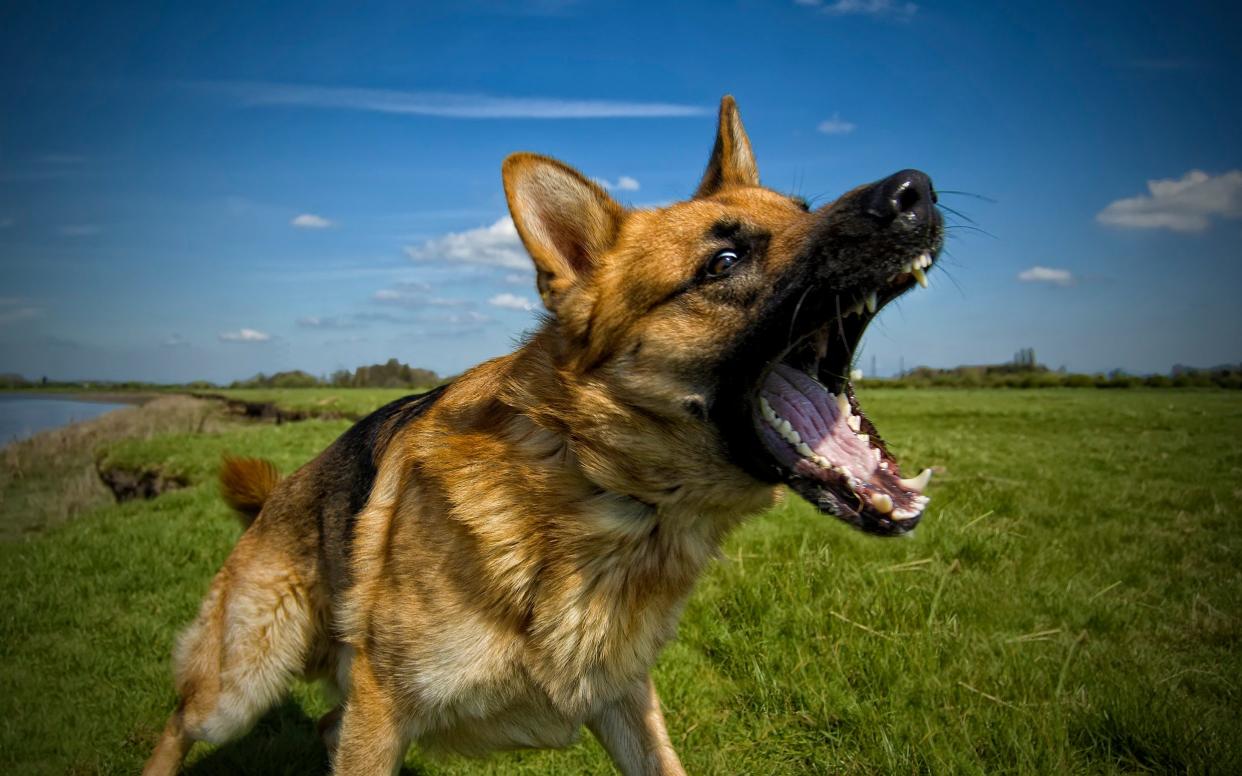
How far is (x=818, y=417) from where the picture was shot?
9.12 feet

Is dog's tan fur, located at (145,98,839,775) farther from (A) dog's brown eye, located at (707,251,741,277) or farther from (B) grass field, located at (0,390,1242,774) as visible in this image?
(B) grass field, located at (0,390,1242,774)

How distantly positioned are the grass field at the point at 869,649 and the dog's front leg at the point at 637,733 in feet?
2.49

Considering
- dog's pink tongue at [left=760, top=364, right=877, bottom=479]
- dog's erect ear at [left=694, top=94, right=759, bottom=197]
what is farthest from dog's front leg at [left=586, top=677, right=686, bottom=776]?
dog's erect ear at [left=694, top=94, right=759, bottom=197]

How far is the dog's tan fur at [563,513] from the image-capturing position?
8.98 feet

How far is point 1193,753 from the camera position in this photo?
327 cm

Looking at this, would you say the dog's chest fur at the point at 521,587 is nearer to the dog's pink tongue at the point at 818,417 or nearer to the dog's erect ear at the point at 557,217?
the dog's pink tongue at the point at 818,417

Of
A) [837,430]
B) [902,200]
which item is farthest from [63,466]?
[902,200]

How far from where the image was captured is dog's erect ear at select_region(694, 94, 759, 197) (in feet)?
12.1

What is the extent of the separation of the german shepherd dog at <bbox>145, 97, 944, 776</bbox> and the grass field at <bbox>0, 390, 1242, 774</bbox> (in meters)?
0.75

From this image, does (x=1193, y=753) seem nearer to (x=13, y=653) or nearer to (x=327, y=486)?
(x=327, y=486)

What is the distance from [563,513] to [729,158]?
7.03 ft

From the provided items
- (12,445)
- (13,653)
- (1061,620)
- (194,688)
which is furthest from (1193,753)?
(12,445)

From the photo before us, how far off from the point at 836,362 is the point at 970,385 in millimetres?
50634

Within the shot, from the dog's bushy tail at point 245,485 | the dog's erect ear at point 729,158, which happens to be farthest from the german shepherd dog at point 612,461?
the dog's bushy tail at point 245,485
